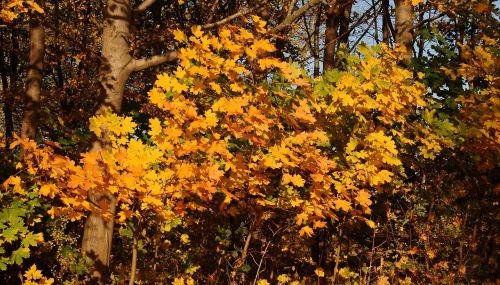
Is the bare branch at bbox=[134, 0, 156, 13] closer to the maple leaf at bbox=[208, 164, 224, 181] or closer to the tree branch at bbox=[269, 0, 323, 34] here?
the tree branch at bbox=[269, 0, 323, 34]

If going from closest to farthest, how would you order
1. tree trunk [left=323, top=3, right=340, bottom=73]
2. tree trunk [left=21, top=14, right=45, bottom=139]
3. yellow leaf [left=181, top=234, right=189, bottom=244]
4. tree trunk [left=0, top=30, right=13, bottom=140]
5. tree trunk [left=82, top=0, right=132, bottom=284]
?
tree trunk [left=82, top=0, right=132, bottom=284], yellow leaf [left=181, top=234, right=189, bottom=244], tree trunk [left=21, top=14, right=45, bottom=139], tree trunk [left=323, top=3, right=340, bottom=73], tree trunk [left=0, top=30, right=13, bottom=140]

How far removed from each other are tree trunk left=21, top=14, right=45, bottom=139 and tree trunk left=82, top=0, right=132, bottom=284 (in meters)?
2.56

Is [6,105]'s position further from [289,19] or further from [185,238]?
[289,19]

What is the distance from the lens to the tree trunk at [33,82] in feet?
21.8

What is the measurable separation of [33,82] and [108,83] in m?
2.97

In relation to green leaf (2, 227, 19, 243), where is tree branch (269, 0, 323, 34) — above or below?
above

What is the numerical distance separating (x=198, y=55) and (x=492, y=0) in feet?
18.3

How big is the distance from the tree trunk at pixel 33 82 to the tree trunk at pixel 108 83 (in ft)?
8.41

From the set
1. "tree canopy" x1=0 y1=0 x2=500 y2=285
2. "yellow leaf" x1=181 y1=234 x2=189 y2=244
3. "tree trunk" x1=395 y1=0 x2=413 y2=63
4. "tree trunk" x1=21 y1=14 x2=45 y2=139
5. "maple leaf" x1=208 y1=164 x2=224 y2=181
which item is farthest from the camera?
"tree trunk" x1=395 y1=0 x2=413 y2=63

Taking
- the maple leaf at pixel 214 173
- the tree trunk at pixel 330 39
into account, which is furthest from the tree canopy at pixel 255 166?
the tree trunk at pixel 330 39

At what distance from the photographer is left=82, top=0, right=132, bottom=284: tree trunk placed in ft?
15.1

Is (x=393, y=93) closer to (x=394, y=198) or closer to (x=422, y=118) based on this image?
(x=422, y=118)

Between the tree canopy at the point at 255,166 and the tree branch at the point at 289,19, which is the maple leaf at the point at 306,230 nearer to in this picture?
the tree canopy at the point at 255,166

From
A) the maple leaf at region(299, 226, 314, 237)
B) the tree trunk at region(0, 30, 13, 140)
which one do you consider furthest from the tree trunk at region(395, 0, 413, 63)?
the tree trunk at region(0, 30, 13, 140)
